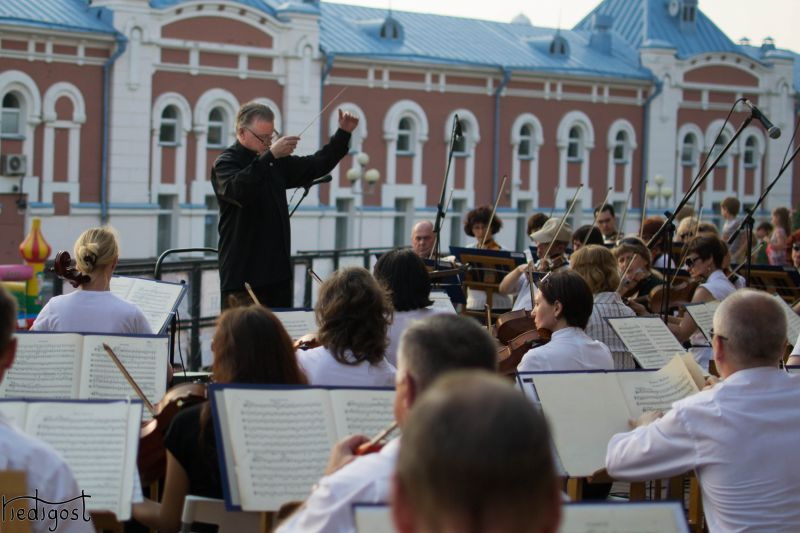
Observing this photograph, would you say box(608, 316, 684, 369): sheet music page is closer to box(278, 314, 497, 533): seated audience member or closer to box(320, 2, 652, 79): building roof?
box(278, 314, 497, 533): seated audience member

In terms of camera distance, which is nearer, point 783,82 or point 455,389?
point 455,389

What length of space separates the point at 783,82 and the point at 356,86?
16.1 m

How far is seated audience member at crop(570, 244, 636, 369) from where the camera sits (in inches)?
269

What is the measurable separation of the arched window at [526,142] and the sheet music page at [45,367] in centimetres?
3167

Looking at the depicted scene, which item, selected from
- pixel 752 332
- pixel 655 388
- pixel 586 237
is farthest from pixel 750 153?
pixel 752 332

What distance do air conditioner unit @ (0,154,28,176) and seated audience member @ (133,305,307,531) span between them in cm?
2294

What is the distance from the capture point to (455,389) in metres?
1.85

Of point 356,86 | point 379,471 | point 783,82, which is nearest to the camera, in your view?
point 379,471

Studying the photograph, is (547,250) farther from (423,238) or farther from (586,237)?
(423,238)

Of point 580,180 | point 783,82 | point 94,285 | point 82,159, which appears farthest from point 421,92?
point 94,285

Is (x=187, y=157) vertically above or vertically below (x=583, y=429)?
above

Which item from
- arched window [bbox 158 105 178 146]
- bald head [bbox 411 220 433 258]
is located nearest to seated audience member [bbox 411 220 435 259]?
bald head [bbox 411 220 433 258]

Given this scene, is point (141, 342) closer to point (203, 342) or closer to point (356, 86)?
point (203, 342)

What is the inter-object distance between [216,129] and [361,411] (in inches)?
1052
